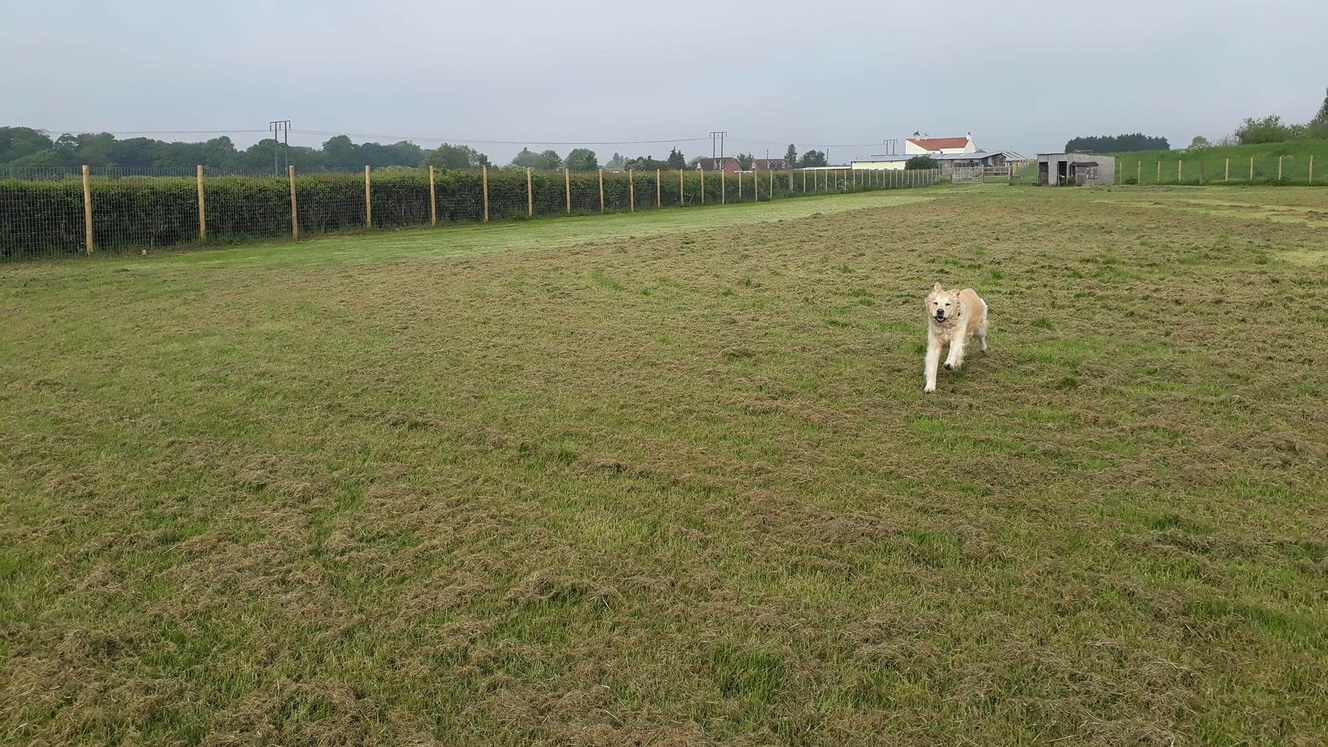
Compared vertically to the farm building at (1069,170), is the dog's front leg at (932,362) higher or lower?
lower

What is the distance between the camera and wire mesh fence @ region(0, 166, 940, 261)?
→ 18.9 meters

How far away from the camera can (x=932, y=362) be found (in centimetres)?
696

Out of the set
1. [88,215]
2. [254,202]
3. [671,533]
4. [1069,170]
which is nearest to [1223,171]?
[1069,170]

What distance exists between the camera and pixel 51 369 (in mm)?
7781

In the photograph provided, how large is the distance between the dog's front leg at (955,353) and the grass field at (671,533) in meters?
0.13

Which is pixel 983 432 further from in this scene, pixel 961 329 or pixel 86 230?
pixel 86 230

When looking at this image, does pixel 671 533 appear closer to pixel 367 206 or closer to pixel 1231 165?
pixel 367 206

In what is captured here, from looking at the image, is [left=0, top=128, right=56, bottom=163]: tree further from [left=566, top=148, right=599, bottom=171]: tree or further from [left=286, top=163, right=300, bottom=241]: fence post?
[left=566, top=148, right=599, bottom=171]: tree

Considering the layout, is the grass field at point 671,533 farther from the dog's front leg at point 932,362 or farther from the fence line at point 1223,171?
the fence line at point 1223,171

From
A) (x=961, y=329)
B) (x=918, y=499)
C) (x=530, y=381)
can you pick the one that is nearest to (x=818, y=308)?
(x=961, y=329)

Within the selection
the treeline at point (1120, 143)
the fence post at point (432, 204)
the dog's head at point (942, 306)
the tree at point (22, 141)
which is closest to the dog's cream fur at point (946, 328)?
the dog's head at point (942, 306)

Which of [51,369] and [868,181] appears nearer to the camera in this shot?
[51,369]

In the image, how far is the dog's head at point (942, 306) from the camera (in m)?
7.05

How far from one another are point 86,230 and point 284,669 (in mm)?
20226
